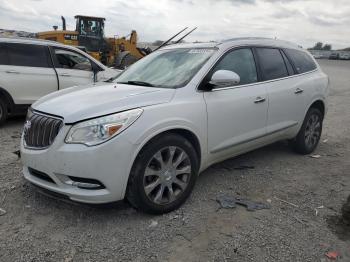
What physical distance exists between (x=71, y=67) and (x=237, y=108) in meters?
5.07

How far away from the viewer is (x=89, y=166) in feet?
11.1

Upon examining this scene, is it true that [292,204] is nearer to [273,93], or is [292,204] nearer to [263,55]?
[273,93]

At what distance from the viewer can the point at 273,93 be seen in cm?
513

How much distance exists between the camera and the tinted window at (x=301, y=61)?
585 centimetres

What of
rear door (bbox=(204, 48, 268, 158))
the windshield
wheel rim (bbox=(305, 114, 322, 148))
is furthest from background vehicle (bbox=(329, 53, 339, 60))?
the windshield

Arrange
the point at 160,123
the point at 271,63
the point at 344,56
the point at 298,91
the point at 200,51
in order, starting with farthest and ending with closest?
1. the point at 344,56
2. the point at 298,91
3. the point at 271,63
4. the point at 200,51
5. the point at 160,123

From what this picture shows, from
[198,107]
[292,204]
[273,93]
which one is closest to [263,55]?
[273,93]

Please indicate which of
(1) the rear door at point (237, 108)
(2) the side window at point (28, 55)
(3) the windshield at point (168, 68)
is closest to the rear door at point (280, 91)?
(1) the rear door at point (237, 108)

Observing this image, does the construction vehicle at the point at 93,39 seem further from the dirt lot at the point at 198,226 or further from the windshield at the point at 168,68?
the dirt lot at the point at 198,226

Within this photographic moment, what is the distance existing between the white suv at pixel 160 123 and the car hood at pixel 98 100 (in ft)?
0.04

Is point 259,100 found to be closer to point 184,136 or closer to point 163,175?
point 184,136

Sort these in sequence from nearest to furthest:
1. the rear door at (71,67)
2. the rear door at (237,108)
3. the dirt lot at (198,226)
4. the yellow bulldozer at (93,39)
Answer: the dirt lot at (198,226) < the rear door at (237,108) < the rear door at (71,67) < the yellow bulldozer at (93,39)

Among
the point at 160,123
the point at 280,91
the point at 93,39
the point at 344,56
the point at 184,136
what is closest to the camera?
the point at 160,123

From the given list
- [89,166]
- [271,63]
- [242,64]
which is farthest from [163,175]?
[271,63]
